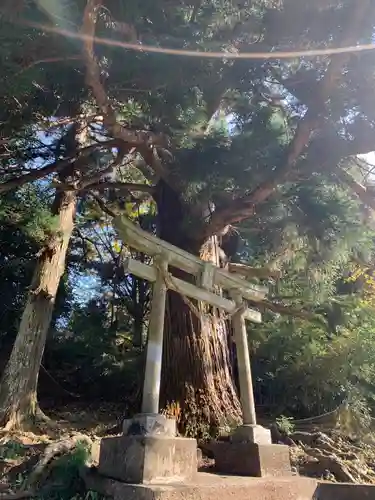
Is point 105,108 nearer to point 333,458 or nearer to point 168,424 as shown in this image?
point 168,424

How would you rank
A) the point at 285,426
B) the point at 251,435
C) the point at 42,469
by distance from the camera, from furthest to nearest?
the point at 285,426 < the point at 251,435 < the point at 42,469

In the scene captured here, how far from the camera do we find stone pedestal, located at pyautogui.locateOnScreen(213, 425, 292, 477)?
3.00 metres

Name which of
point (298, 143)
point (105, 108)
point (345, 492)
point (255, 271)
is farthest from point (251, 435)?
point (105, 108)

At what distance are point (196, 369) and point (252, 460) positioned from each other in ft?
3.17

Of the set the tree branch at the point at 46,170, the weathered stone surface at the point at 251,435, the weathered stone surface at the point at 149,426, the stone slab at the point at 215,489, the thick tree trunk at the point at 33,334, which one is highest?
the tree branch at the point at 46,170

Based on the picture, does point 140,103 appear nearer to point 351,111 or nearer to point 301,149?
point 301,149

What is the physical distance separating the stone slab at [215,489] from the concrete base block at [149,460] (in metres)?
0.08

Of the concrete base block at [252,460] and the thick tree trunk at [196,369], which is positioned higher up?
the thick tree trunk at [196,369]

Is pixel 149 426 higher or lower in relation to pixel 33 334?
lower

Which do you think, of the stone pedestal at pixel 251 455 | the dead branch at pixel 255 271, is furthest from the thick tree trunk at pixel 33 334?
the stone pedestal at pixel 251 455

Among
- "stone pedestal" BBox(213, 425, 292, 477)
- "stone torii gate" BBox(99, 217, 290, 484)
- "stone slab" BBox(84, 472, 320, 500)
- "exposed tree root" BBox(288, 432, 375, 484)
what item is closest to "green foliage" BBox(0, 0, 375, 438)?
"stone pedestal" BBox(213, 425, 292, 477)

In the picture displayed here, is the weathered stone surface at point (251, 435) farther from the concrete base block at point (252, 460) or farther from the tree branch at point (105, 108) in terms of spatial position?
the tree branch at point (105, 108)

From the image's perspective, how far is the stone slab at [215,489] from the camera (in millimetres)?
2234

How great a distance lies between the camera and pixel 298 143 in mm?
3314
